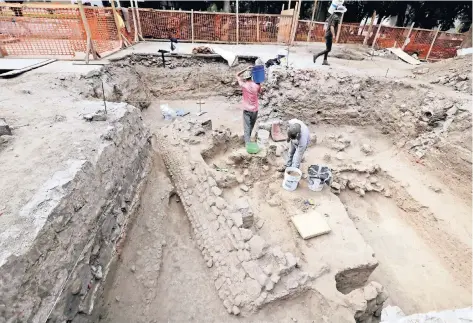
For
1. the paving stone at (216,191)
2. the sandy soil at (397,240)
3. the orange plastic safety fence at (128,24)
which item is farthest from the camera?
the orange plastic safety fence at (128,24)

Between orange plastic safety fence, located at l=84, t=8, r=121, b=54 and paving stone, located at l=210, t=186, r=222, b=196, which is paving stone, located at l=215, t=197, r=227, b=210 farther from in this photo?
orange plastic safety fence, located at l=84, t=8, r=121, b=54

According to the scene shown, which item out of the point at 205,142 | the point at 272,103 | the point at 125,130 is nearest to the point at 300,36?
the point at 272,103

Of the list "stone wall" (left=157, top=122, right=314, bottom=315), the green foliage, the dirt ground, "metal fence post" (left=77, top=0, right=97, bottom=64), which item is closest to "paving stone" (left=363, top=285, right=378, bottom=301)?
the dirt ground

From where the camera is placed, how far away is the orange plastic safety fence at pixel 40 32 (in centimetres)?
742

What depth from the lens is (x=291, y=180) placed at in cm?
486

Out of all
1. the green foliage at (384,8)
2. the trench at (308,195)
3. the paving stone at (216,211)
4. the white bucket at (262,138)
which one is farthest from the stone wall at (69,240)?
the green foliage at (384,8)

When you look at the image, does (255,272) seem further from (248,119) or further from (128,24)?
(128,24)

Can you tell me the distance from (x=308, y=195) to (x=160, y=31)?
930 centimetres

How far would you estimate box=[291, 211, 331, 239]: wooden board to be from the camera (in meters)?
4.06

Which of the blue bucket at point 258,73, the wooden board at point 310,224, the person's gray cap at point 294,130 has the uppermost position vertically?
the blue bucket at point 258,73

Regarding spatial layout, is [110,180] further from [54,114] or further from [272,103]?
[272,103]

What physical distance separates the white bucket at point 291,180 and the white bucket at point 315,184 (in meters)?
0.23

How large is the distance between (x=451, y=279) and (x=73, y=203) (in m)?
5.80

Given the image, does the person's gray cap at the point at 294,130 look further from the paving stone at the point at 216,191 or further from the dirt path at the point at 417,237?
the dirt path at the point at 417,237
